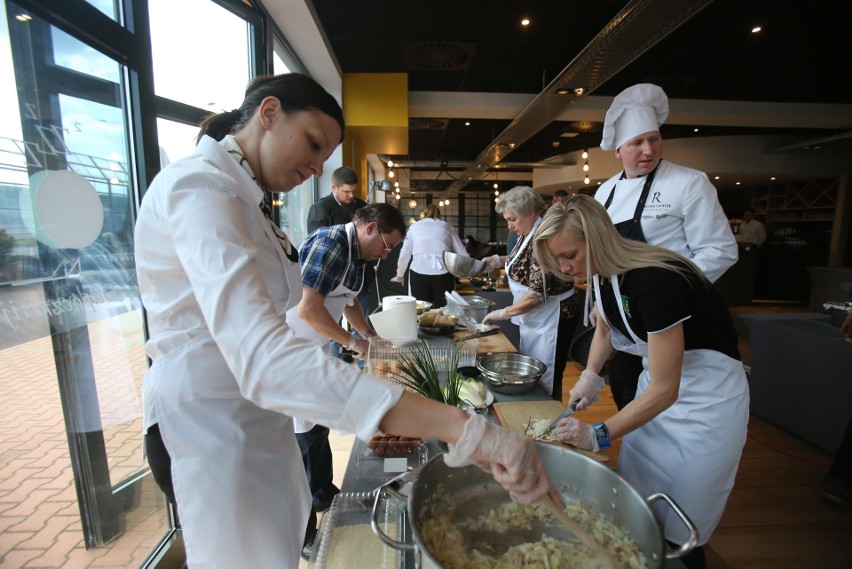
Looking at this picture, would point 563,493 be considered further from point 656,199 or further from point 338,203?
point 338,203

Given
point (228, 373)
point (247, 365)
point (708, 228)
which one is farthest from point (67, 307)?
point (708, 228)

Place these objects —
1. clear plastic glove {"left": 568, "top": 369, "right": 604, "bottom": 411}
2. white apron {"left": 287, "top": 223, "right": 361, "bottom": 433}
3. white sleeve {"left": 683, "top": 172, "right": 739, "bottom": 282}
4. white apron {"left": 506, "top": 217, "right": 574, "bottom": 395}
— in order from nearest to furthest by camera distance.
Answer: clear plastic glove {"left": 568, "top": 369, "right": 604, "bottom": 411}
white sleeve {"left": 683, "top": 172, "right": 739, "bottom": 282}
white apron {"left": 287, "top": 223, "right": 361, "bottom": 433}
white apron {"left": 506, "top": 217, "right": 574, "bottom": 395}

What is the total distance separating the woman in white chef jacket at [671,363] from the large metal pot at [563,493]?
23 cm

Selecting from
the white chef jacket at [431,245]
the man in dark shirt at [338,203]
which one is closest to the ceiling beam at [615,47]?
the white chef jacket at [431,245]

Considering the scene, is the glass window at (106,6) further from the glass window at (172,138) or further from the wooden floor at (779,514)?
the wooden floor at (779,514)

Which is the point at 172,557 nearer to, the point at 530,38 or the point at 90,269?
the point at 90,269

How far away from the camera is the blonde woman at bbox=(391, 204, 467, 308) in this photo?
4.44 m

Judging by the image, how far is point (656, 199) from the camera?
6.26 ft

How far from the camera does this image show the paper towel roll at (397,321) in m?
2.03

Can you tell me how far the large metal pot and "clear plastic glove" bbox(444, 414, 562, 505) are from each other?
0.14 m

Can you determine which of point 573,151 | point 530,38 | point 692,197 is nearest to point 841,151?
point 573,151

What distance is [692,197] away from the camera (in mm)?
1822

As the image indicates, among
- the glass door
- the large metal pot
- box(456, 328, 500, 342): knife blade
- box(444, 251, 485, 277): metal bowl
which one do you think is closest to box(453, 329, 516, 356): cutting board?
box(456, 328, 500, 342): knife blade

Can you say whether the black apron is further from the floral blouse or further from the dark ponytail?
the dark ponytail
